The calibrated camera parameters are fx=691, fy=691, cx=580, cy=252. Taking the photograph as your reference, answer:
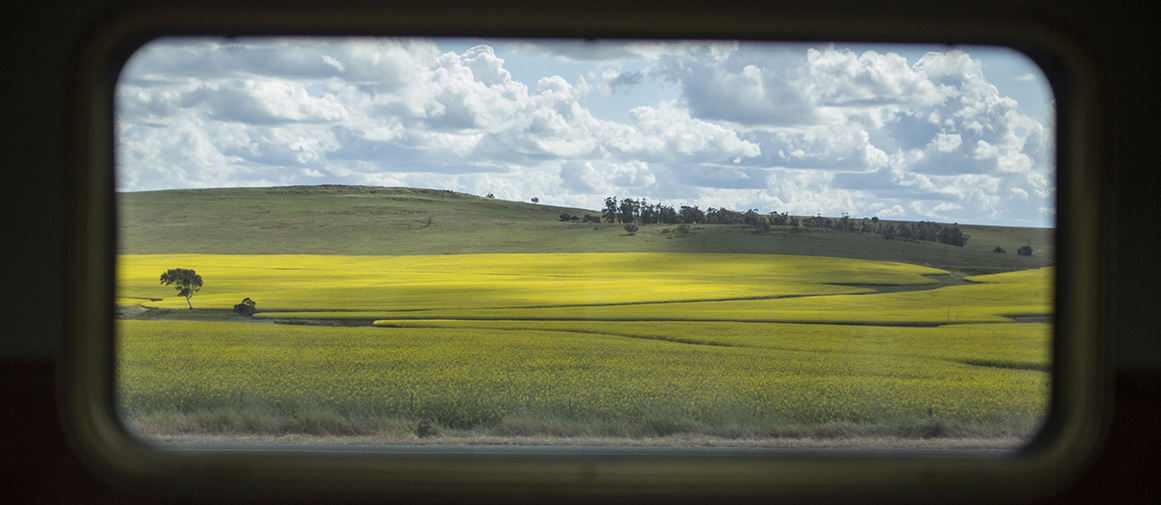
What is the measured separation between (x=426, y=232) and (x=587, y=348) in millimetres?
1242

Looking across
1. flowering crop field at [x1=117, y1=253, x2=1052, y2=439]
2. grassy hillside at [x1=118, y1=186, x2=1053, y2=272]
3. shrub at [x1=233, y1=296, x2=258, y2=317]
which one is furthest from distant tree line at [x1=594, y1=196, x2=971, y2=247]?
shrub at [x1=233, y1=296, x2=258, y2=317]

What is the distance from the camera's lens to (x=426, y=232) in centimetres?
406

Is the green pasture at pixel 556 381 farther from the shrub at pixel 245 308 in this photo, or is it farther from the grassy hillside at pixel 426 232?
the grassy hillside at pixel 426 232

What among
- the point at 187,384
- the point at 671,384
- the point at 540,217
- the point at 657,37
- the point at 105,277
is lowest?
the point at 671,384

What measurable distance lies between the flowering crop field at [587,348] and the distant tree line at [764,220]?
34cm

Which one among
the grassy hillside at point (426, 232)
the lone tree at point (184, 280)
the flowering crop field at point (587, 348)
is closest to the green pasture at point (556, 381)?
the flowering crop field at point (587, 348)

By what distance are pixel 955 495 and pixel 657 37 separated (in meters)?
1.55

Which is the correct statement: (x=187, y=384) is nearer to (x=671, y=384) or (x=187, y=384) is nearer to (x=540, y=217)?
(x=540, y=217)

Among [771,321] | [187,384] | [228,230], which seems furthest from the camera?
[771,321]

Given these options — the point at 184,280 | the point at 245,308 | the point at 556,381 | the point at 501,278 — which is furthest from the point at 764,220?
the point at 184,280

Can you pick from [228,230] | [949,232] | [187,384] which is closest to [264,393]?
[187,384]

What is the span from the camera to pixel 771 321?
5367 mm

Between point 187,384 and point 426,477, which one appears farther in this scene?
point 187,384

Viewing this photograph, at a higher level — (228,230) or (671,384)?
(228,230)
